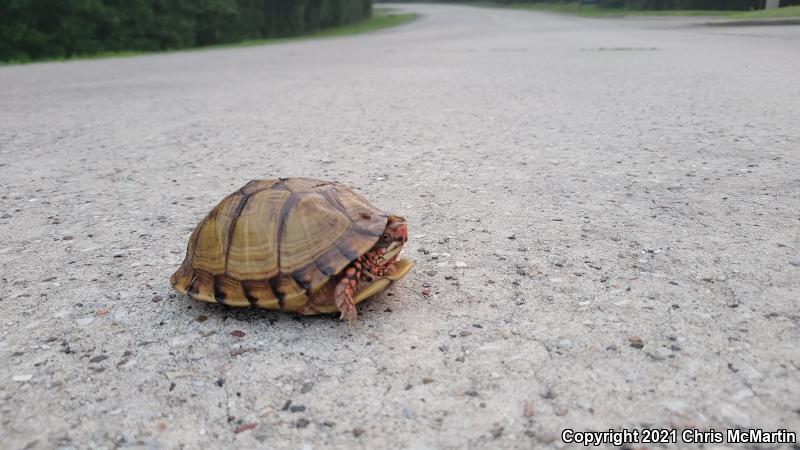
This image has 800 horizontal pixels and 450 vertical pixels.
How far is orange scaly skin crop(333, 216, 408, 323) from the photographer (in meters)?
2.73

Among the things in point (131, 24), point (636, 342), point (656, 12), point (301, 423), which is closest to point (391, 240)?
point (301, 423)

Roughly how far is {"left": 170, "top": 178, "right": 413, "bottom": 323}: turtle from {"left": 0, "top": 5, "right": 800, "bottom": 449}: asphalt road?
6.4 inches

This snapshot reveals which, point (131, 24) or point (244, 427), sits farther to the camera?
point (131, 24)

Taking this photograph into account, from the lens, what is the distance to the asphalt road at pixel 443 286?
2.23 m

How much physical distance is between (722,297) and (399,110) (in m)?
5.87

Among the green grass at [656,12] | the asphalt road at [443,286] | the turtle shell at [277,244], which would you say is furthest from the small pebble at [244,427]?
the green grass at [656,12]

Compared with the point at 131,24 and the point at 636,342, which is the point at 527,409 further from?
the point at 131,24

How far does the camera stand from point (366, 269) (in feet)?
9.36

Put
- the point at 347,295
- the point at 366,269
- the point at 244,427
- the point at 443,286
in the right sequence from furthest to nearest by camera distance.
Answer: the point at 443,286, the point at 366,269, the point at 347,295, the point at 244,427

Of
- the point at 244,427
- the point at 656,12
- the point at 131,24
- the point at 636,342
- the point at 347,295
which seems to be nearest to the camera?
the point at 244,427

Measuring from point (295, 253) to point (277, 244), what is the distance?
0.32ft

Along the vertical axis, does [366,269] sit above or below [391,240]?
below

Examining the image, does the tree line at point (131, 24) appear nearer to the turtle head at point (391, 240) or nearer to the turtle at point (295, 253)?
the turtle at point (295, 253)

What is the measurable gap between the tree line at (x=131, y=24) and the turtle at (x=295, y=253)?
69.0ft
